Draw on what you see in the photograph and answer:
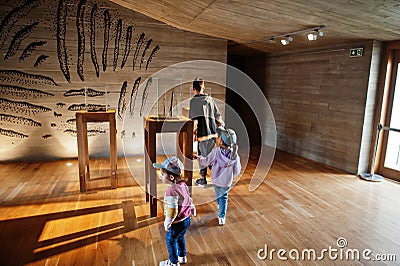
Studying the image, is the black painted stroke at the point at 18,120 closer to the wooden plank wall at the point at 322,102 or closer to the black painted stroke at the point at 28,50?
the black painted stroke at the point at 28,50

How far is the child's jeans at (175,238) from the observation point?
2.04m

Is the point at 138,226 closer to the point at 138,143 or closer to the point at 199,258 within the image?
the point at 199,258

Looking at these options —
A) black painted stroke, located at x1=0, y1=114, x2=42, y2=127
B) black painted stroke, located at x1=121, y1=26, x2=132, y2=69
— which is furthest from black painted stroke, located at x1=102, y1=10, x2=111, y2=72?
black painted stroke, located at x1=0, y1=114, x2=42, y2=127

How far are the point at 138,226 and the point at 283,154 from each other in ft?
12.3

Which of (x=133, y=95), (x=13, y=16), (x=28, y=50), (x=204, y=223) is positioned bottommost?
(x=204, y=223)

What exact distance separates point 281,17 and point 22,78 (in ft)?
13.5

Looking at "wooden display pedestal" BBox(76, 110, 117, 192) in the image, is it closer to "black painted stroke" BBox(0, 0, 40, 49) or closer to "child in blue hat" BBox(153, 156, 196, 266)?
"child in blue hat" BBox(153, 156, 196, 266)

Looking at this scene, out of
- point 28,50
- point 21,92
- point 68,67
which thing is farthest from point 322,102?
point 21,92

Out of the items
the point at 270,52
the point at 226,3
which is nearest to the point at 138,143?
the point at 226,3

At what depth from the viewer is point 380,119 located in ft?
14.0

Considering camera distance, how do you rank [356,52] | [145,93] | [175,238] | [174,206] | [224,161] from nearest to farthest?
[174,206]
[175,238]
[224,161]
[356,52]
[145,93]

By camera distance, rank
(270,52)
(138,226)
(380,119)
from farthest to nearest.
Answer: (270,52) → (380,119) → (138,226)

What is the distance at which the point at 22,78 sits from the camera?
459cm

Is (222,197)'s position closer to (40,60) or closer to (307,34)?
(307,34)
